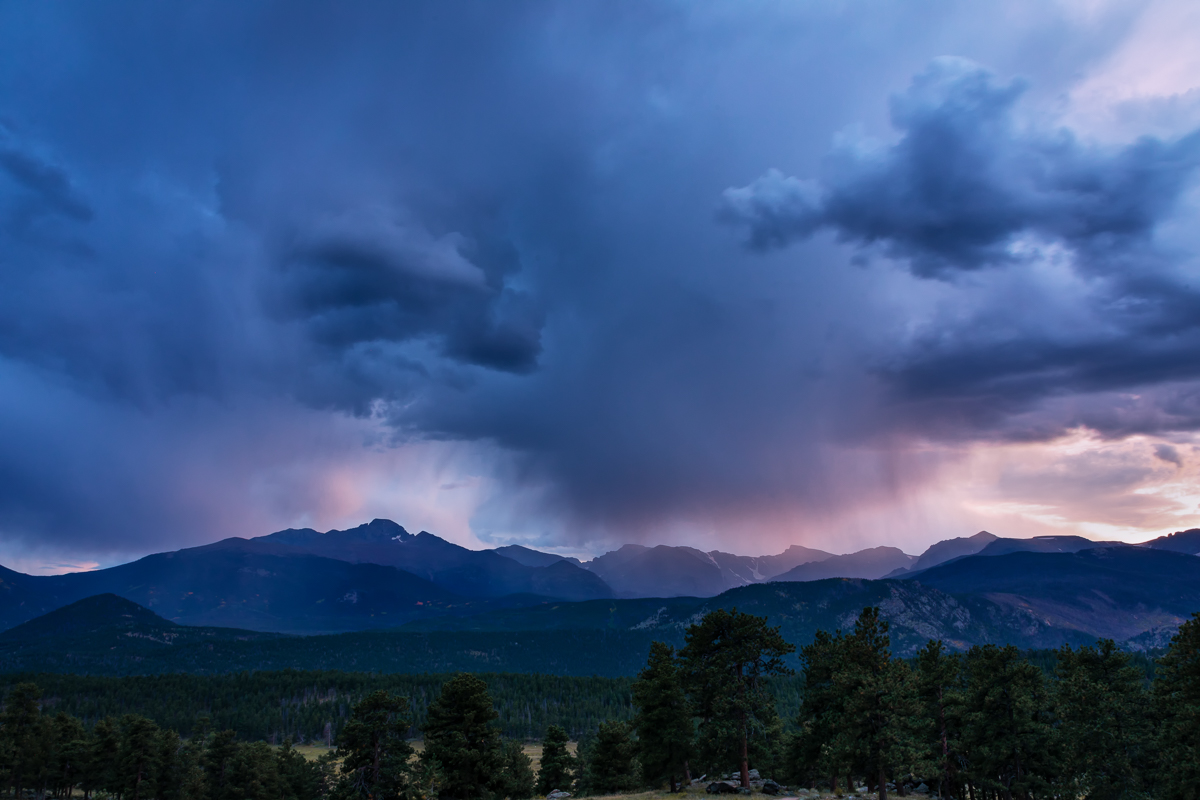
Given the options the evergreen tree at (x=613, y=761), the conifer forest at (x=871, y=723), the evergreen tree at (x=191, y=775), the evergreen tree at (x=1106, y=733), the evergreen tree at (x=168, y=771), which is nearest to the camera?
the conifer forest at (x=871, y=723)

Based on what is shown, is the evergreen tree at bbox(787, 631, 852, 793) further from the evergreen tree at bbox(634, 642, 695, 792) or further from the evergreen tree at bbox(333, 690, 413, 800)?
the evergreen tree at bbox(333, 690, 413, 800)

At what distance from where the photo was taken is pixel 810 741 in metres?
74.8

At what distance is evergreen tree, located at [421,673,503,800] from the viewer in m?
65.5

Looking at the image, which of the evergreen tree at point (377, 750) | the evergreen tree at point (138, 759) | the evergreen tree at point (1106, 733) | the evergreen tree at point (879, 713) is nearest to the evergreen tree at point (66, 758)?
the evergreen tree at point (138, 759)

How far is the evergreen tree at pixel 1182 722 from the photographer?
49219 millimetres

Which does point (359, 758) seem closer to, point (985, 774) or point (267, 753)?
point (985, 774)

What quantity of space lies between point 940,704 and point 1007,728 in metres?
6.13

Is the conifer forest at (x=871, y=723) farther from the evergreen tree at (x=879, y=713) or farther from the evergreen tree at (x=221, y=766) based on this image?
the evergreen tree at (x=221, y=766)

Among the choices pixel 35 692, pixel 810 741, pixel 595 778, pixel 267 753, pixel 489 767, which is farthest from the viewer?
pixel 267 753

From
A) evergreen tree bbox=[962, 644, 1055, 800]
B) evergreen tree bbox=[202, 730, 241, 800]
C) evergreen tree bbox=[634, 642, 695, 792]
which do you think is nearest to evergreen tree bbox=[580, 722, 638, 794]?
evergreen tree bbox=[634, 642, 695, 792]

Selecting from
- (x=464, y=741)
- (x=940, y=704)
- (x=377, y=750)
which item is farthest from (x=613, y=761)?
(x=940, y=704)

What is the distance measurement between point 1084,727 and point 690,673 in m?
37.6

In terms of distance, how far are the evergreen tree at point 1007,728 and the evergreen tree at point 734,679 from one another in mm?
21441

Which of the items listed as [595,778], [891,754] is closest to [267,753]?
[595,778]
